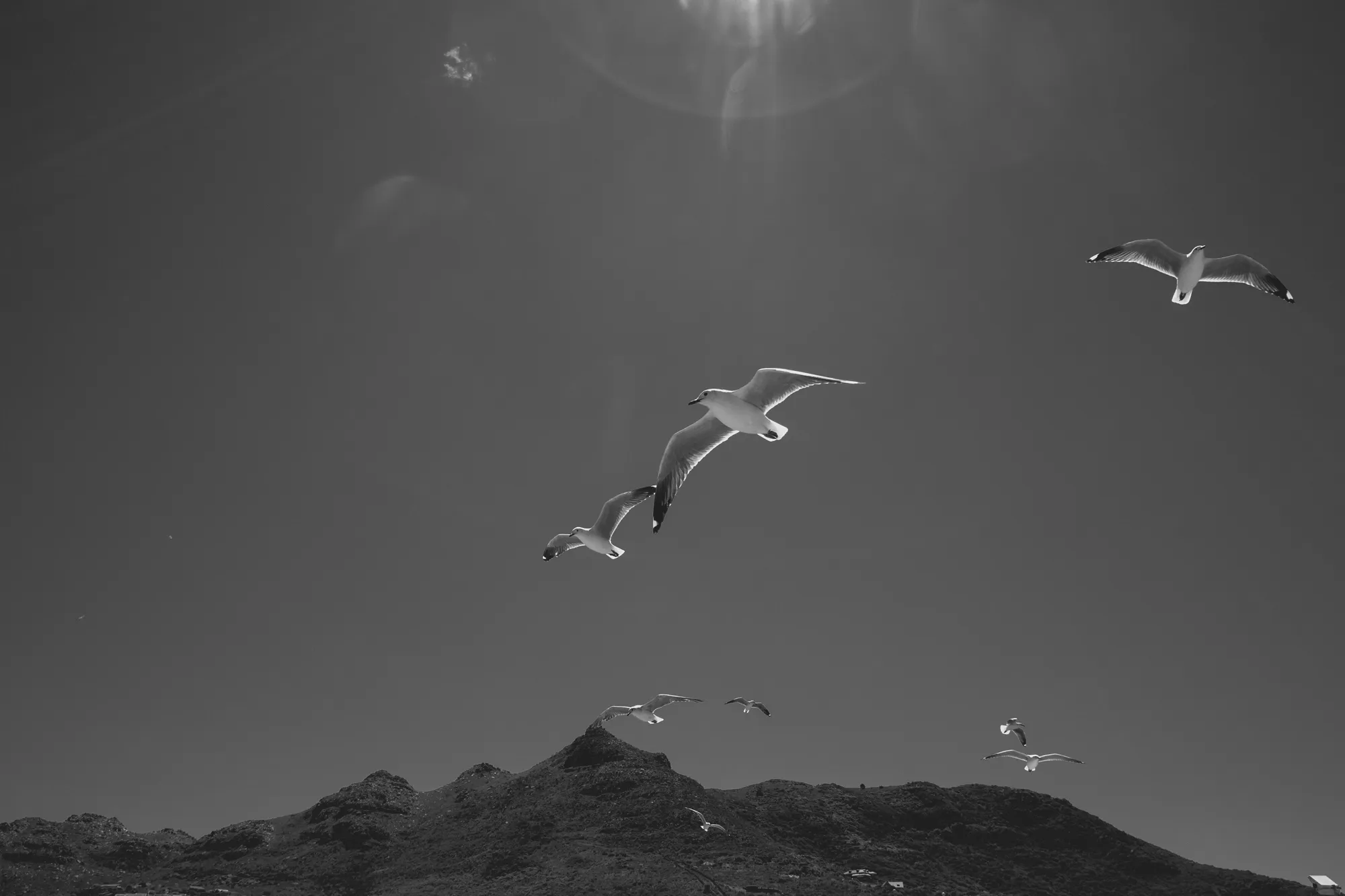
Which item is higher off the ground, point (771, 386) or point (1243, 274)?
point (1243, 274)

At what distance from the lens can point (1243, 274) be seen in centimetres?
2531

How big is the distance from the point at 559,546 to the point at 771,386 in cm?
1206

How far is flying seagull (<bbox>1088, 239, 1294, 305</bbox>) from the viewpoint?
24.7m

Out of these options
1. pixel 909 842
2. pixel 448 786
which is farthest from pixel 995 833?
pixel 448 786

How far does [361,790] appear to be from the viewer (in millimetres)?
30203

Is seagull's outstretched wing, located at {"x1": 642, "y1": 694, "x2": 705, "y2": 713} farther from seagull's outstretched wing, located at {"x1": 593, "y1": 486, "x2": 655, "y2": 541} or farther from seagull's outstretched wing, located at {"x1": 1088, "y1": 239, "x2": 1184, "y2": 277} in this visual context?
seagull's outstretched wing, located at {"x1": 1088, "y1": 239, "x2": 1184, "y2": 277}

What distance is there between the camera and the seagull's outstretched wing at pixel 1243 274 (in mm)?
24859

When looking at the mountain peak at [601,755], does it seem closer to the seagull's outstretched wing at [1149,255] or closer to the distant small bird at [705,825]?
the distant small bird at [705,825]

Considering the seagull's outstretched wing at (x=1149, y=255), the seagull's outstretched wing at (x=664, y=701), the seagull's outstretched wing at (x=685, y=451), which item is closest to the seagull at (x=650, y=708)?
the seagull's outstretched wing at (x=664, y=701)

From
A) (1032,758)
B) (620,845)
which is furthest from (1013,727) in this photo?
(620,845)

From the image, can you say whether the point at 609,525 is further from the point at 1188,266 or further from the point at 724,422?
the point at 1188,266

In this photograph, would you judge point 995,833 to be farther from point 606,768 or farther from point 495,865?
point 495,865

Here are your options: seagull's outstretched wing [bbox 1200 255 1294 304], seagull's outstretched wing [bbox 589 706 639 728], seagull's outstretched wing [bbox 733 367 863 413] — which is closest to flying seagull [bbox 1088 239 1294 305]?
seagull's outstretched wing [bbox 1200 255 1294 304]

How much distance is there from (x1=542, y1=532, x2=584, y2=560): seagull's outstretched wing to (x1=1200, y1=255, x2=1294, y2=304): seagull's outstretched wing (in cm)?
2097
